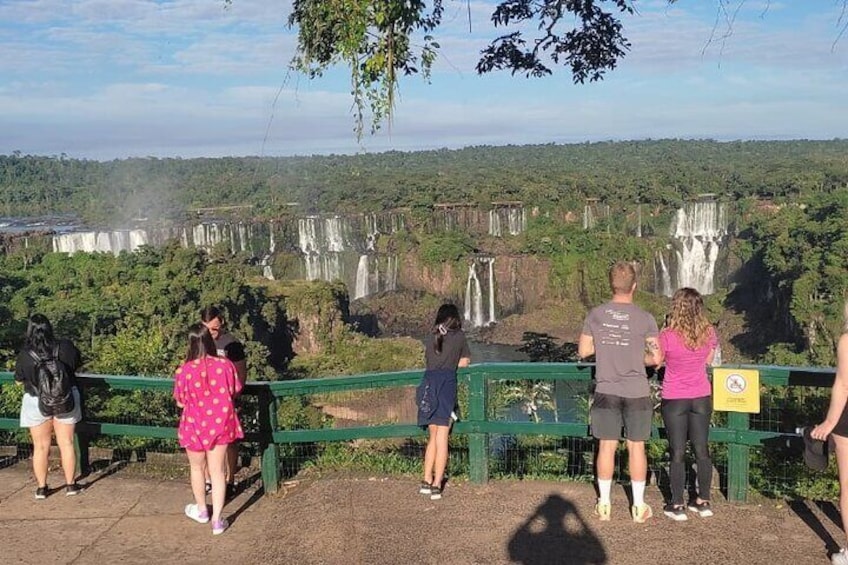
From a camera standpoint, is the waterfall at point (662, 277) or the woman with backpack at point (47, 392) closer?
the woman with backpack at point (47, 392)

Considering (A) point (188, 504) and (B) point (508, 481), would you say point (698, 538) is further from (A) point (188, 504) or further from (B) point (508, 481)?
(A) point (188, 504)

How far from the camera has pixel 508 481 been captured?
6305 millimetres

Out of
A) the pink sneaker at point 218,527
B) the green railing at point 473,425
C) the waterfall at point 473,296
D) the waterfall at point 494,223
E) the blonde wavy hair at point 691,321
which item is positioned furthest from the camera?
the waterfall at point 494,223

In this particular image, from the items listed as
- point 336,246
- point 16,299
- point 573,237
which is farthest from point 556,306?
point 16,299

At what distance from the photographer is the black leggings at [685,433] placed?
5.33 m

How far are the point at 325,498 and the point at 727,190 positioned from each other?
92.6 m

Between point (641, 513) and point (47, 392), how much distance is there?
406cm

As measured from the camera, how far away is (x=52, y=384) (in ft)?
19.7

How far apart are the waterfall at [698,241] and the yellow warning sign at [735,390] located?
68.2 m

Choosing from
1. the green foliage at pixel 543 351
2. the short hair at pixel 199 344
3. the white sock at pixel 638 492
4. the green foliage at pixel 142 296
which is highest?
the short hair at pixel 199 344

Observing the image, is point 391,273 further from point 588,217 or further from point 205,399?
→ point 205,399

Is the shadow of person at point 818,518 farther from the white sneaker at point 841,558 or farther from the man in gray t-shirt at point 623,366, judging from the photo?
the man in gray t-shirt at point 623,366

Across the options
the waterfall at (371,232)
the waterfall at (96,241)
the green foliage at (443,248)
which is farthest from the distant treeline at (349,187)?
the waterfall at (96,241)

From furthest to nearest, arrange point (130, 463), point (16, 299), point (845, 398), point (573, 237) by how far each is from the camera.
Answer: point (573, 237) → point (16, 299) → point (130, 463) → point (845, 398)
